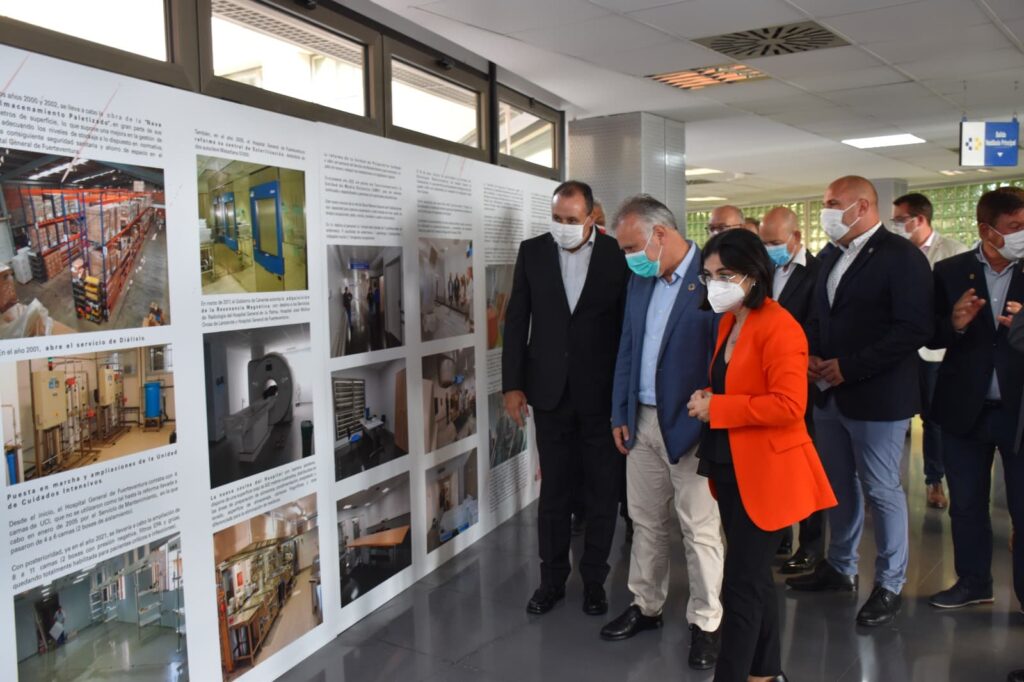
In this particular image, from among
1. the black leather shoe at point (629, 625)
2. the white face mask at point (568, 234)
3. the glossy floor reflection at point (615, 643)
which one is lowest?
the glossy floor reflection at point (615, 643)

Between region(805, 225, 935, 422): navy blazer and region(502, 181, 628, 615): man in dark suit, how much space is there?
928 millimetres

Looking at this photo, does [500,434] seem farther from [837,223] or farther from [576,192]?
[837,223]

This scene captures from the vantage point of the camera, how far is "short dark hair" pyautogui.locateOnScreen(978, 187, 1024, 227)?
2930mm

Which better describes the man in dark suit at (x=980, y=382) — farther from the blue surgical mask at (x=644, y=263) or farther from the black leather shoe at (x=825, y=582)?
the blue surgical mask at (x=644, y=263)

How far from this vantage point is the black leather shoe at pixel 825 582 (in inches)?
137

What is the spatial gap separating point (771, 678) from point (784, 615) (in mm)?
909

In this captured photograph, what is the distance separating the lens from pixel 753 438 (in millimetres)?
2213

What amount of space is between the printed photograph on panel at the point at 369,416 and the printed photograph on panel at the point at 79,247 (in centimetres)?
98

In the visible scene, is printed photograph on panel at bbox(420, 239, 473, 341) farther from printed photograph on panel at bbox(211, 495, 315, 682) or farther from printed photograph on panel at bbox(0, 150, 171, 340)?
printed photograph on panel at bbox(0, 150, 171, 340)

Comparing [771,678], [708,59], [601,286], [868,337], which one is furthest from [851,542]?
[708,59]

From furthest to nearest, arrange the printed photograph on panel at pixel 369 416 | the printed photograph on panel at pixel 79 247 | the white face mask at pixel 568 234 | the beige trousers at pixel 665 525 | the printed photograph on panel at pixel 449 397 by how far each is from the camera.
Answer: the printed photograph on panel at pixel 449 397
the white face mask at pixel 568 234
the printed photograph on panel at pixel 369 416
the beige trousers at pixel 665 525
the printed photograph on panel at pixel 79 247

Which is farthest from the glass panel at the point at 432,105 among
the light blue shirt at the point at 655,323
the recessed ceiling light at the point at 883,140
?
the recessed ceiling light at the point at 883,140

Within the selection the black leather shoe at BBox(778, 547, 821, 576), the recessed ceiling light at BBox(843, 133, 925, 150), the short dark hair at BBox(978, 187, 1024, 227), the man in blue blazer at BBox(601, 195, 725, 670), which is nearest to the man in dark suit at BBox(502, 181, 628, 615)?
the man in blue blazer at BBox(601, 195, 725, 670)

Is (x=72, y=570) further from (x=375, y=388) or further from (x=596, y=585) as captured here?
(x=596, y=585)
